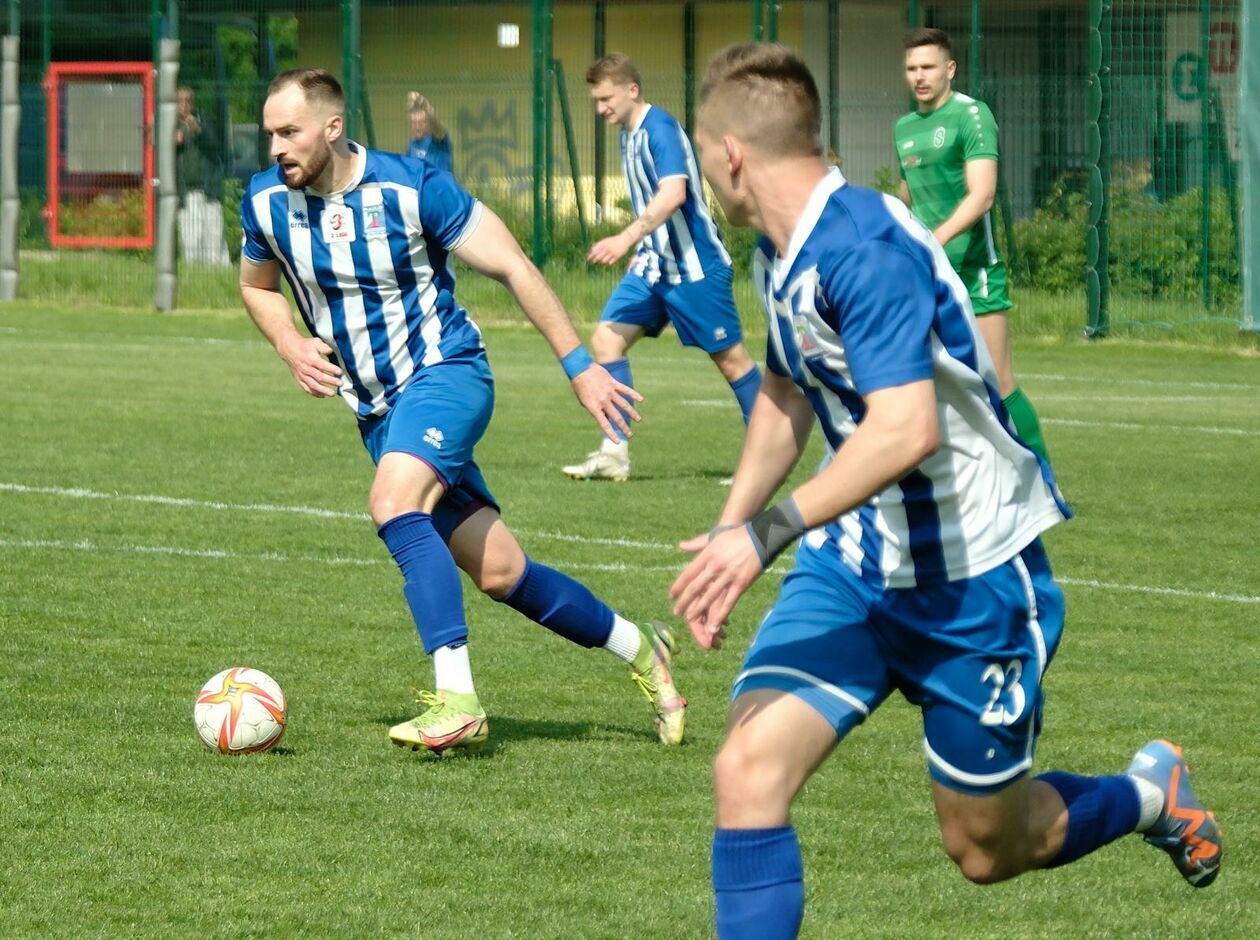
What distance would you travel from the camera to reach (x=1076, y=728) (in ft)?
19.4

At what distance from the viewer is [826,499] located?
3.31m

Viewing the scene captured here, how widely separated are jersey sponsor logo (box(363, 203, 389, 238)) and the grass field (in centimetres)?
136

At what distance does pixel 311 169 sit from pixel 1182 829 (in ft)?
9.71

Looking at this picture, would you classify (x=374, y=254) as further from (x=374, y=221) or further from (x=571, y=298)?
(x=571, y=298)

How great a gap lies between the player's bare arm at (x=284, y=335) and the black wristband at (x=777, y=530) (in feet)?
7.87

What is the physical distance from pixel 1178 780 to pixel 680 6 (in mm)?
20687

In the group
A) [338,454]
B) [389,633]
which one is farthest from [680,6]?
[389,633]

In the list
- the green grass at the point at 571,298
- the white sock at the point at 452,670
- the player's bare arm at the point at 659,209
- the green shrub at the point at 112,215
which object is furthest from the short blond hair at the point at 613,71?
the green shrub at the point at 112,215

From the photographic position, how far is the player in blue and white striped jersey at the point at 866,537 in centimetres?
338

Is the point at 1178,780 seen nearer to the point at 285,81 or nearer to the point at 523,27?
the point at 285,81

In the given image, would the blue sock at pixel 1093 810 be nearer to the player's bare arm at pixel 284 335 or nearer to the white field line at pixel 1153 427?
the player's bare arm at pixel 284 335

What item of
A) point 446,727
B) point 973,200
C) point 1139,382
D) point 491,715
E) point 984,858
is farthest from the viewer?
point 1139,382

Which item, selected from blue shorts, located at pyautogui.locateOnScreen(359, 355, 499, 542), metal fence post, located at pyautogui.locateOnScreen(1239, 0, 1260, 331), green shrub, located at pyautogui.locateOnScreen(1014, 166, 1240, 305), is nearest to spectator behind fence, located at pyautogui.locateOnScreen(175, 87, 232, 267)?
green shrub, located at pyautogui.locateOnScreen(1014, 166, 1240, 305)

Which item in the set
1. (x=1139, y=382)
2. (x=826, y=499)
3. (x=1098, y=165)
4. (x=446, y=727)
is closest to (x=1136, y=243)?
(x=1098, y=165)
